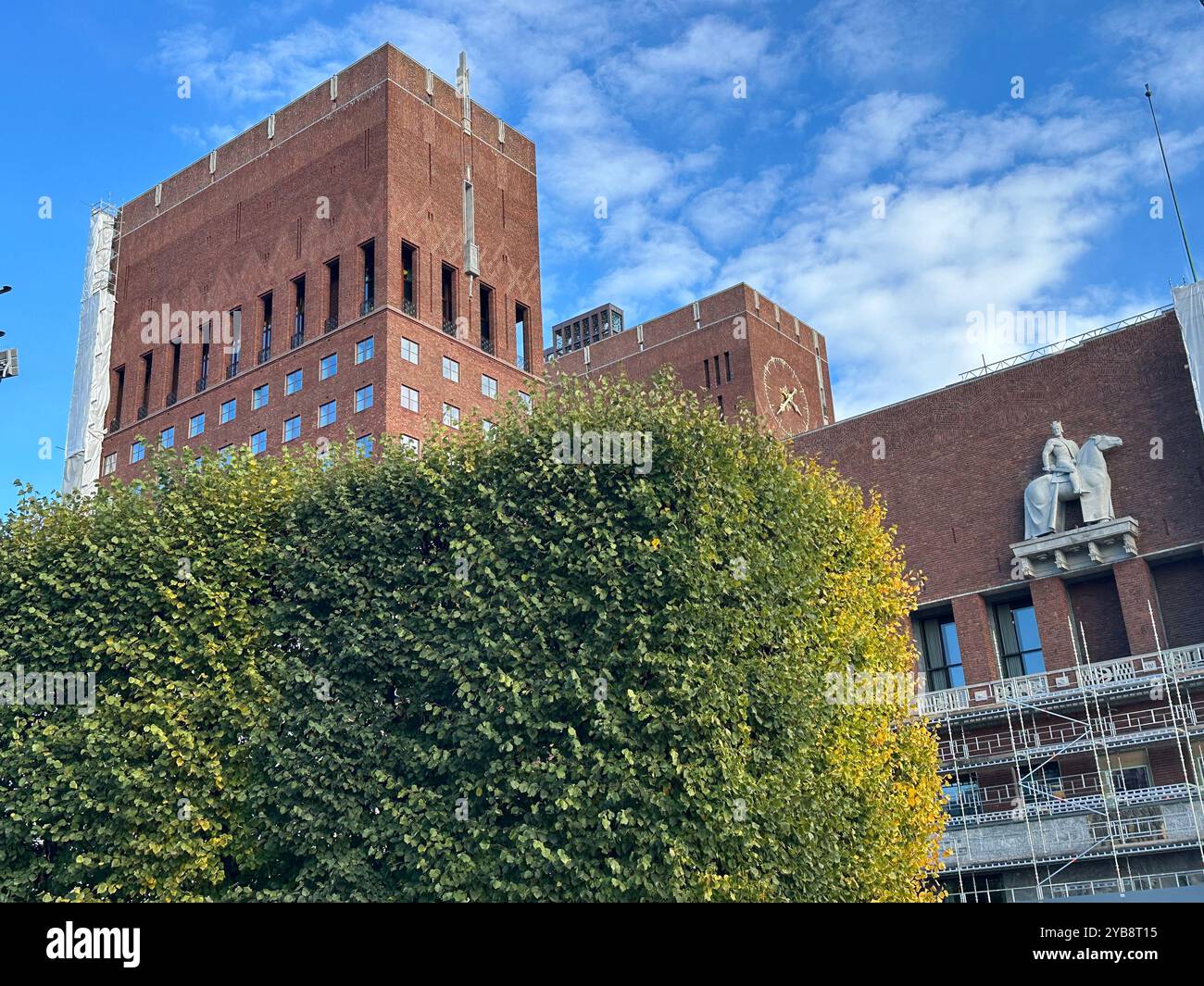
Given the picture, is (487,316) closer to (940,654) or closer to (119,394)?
(119,394)

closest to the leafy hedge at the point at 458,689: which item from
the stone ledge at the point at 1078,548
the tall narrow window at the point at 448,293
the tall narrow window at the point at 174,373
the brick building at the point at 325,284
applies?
the stone ledge at the point at 1078,548

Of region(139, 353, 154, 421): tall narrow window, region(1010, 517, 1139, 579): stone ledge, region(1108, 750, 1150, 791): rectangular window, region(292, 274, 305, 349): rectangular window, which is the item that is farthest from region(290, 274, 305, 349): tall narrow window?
region(1108, 750, 1150, 791): rectangular window

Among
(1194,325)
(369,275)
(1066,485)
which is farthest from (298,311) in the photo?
(1194,325)

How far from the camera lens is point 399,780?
75.0ft

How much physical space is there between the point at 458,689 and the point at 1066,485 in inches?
1278

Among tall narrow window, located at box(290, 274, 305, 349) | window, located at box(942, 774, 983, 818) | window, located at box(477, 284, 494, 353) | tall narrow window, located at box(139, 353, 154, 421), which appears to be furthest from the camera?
tall narrow window, located at box(139, 353, 154, 421)

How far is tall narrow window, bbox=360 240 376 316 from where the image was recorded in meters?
69.6

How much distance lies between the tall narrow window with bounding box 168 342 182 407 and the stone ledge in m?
55.9

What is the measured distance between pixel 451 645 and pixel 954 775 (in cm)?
3006

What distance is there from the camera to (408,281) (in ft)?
232

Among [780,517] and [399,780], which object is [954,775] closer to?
[780,517]

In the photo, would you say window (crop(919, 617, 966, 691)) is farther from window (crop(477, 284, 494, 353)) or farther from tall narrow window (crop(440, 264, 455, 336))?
tall narrow window (crop(440, 264, 455, 336))

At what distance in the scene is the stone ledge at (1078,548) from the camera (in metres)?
45.1

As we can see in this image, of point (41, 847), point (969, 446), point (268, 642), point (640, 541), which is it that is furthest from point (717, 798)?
point (969, 446)
